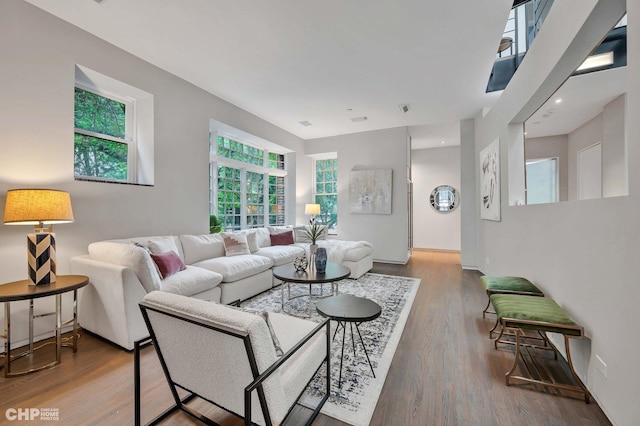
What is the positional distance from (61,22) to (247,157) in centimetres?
331

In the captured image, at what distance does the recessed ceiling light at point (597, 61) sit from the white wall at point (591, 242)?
51 mm

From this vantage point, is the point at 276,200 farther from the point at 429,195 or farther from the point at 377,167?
the point at 429,195

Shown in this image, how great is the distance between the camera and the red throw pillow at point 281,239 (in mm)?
4992

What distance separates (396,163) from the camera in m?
5.96

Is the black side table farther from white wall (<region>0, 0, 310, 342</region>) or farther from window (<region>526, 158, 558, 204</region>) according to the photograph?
window (<region>526, 158, 558, 204</region>)

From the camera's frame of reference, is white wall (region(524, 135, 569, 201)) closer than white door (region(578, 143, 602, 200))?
No

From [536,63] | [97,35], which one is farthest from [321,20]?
[97,35]

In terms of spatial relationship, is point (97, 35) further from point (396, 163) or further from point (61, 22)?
point (396, 163)

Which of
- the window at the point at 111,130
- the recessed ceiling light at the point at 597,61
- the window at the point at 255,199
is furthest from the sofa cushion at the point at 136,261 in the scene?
the recessed ceiling light at the point at 597,61

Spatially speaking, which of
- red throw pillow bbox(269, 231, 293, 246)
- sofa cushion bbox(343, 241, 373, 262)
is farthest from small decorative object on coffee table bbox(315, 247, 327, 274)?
red throw pillow bbox(269, 231, 293, 246)

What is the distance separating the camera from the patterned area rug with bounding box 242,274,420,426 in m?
1.64

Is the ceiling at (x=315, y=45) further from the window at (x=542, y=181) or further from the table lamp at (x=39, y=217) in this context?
the table lamp at (x=39, y=217)

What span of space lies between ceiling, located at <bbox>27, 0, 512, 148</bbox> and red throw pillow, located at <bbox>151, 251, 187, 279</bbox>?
7.67 ft

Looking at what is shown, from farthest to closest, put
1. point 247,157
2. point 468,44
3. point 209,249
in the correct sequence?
point 247,157, point 209,249, point 468,44
